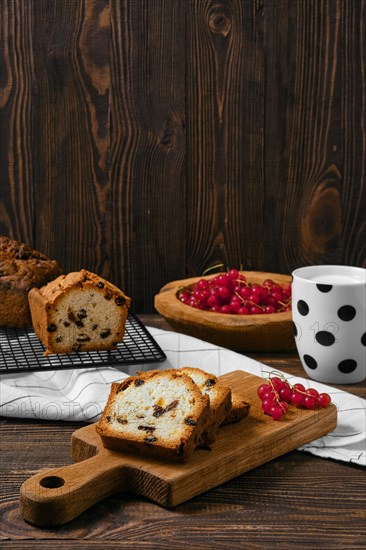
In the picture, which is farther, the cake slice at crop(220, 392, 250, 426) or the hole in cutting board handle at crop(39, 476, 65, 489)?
the cake slice at crop(220, 392, 250, 426)

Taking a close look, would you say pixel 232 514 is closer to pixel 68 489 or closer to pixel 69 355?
pixel 68 489

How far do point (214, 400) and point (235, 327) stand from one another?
501mm

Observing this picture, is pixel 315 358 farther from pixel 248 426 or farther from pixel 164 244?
pixel 164 244

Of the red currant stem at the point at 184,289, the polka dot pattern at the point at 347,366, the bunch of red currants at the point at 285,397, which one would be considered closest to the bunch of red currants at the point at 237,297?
the red currant stem at the point at 184,289

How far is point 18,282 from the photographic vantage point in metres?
1.84

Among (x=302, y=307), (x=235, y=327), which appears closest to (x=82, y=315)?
(x=235, y=327)

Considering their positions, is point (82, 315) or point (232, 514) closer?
point (232, 514)

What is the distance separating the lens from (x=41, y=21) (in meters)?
2.11

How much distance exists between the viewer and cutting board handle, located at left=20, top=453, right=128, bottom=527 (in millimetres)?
1072

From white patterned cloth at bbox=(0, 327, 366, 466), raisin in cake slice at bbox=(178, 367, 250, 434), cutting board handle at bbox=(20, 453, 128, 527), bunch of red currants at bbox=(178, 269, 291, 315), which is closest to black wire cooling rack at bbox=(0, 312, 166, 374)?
white patterned cloth at bbox=(0, 327, 366, 466)

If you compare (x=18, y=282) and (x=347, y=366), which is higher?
(x=18, y=282)

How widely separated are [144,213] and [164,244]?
0.11 meters

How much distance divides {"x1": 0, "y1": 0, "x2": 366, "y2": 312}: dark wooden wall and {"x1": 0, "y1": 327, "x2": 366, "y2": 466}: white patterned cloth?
0.61 metres

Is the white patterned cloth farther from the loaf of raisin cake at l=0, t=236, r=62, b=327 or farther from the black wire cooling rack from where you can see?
the loaf of raisin cake at l=0, t=236, r=62, b=327
